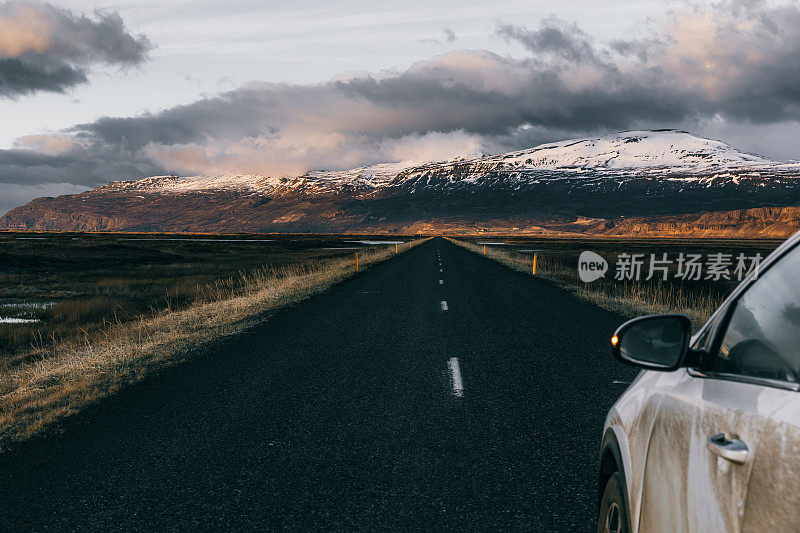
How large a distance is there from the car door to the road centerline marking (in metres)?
4.50

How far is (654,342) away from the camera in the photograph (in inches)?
84.5

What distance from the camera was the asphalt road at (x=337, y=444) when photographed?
3627mm

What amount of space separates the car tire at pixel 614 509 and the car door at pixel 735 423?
171 millimetres

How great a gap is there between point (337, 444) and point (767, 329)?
3.76 metres

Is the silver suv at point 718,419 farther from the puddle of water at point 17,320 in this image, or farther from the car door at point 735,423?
the puddle of water at point 17,320

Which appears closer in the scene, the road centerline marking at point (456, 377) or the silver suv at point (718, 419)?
the silver suv at point (718, 419)

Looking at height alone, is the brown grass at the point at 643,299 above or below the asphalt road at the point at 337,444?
below

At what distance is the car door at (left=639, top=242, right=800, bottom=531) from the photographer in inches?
54.3

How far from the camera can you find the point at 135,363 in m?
8.18

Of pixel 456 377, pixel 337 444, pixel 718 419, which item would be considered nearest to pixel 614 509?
pixel 718 419

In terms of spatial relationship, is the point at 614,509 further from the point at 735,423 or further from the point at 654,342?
the point at 735,423

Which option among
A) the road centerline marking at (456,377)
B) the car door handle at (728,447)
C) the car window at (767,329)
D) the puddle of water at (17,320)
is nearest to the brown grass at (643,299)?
the road centerline marking at (456,377)

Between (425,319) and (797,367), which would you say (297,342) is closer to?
(425,319)

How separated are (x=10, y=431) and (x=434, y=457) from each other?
4130 millimetres
